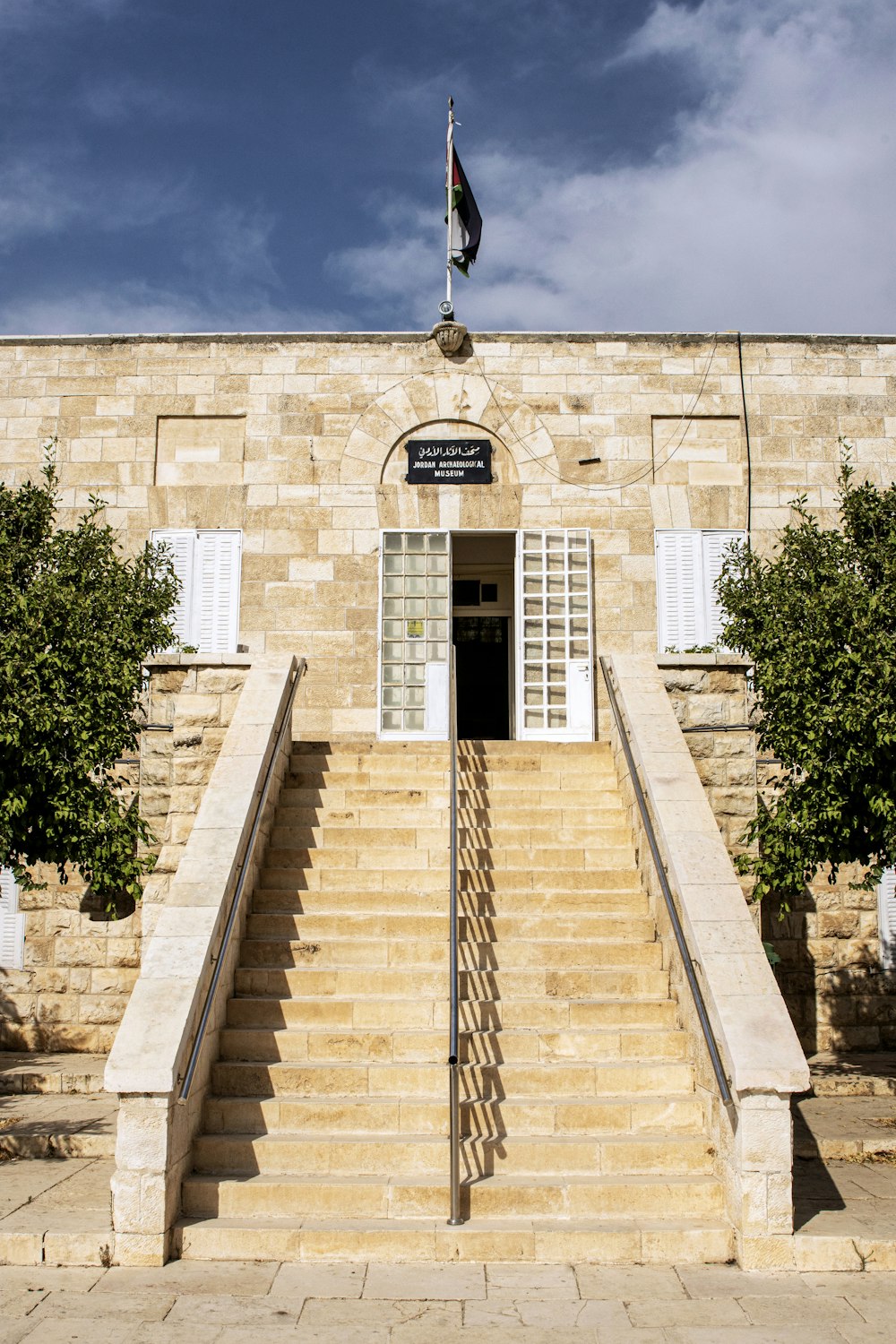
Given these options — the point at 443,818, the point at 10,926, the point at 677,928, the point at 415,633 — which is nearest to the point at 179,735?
the point at 443,818

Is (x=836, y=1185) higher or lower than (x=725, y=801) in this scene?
lower

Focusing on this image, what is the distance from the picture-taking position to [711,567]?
38.2 feet

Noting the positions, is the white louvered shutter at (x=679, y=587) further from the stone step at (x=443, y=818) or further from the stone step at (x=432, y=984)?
the stone step at (x=432, y=984)

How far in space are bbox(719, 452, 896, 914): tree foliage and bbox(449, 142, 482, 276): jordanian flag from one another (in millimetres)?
6464

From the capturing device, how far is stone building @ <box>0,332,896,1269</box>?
1152 cm

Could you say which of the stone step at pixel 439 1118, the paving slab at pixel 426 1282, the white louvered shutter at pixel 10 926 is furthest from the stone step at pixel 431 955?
the white louvered shutter at pixel 10 926

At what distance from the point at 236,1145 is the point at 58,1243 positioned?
883 millimetres

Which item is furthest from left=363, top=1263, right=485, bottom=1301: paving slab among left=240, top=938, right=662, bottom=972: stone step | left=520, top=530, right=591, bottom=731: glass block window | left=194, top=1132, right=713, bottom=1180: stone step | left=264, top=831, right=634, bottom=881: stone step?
left=520, top=530, right=591, bottom=731: glass block window

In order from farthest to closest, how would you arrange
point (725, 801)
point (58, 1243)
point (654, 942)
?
point (725, 801), point (654, 942), point (58, 1243)

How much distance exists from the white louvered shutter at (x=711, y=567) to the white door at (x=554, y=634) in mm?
1256

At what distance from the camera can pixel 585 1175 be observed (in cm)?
532

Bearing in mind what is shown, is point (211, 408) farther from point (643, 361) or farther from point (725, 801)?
point (725, 801)

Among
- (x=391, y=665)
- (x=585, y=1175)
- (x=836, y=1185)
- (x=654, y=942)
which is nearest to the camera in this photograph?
(x=585, y=1175)

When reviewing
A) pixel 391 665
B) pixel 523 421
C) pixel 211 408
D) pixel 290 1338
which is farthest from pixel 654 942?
pixel 211 408
